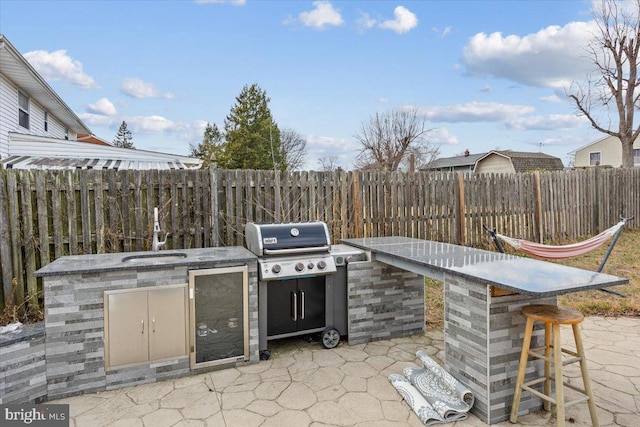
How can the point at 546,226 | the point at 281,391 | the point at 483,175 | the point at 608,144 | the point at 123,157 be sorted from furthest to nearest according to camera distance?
the point at 608,144
the point at 123,157
the point at 546,226
the point at 483,175
the point at 281,391

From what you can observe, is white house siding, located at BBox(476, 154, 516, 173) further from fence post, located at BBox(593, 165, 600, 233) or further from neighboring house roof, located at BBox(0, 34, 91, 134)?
neighboring house roof, located at BBox(0, 34, 91, 134)

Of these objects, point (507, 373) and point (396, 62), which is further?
Answer: point (396, 62)

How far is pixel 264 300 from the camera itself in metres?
3.03

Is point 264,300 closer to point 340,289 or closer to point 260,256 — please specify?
point 260,256

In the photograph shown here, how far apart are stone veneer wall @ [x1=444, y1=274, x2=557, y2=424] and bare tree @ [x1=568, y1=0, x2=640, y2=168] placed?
12.4 meters

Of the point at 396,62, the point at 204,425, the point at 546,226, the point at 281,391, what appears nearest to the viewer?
the point at 204,425

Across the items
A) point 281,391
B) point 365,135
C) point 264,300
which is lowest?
point 281,391

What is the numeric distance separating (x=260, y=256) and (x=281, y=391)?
1.09m

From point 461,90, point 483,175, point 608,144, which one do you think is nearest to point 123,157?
point 483,175

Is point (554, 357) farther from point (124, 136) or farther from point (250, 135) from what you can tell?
point (124, 136)

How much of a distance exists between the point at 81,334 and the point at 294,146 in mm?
22884

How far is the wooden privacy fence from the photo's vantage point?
354 centimetres

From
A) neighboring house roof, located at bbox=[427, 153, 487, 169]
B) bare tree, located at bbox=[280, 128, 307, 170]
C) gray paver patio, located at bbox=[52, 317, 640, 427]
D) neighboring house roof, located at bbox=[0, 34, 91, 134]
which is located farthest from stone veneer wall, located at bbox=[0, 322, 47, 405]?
neighboring house roof, located at bbox=[427, 153, 487, 169]

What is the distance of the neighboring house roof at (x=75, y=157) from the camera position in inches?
299
